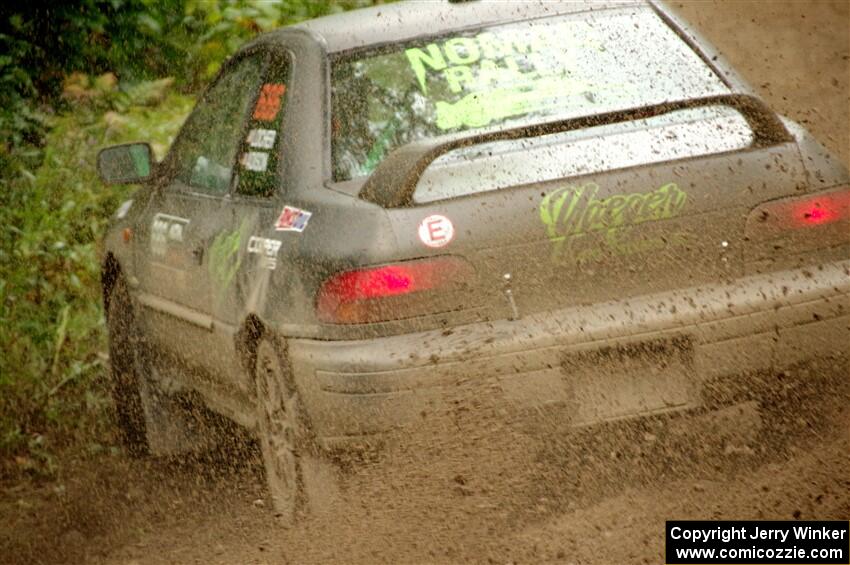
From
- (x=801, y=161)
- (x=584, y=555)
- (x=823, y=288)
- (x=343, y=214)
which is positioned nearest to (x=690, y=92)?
(x=801, y=161)

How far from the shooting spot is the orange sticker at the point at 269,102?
5.87 meters

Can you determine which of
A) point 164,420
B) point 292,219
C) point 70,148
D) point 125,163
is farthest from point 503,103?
point 70,148

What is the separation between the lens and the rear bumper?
4816 millimetres

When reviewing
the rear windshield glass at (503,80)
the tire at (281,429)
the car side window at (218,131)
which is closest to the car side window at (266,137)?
the car side window at (218,131)

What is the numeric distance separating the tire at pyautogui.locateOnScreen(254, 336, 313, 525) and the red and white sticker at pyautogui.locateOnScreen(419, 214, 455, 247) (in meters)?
0.66

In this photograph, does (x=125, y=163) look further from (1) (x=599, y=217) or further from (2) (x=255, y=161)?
(1) (x=599, y=217)

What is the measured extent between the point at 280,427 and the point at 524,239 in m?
1.20

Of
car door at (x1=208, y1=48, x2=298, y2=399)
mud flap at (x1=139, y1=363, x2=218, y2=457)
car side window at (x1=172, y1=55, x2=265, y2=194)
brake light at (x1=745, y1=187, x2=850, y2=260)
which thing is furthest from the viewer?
mud flap at (x1=139, y1=363, x2=218, y2=457)

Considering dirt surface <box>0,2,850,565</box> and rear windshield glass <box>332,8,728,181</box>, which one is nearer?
dirt surface <box>0,2,850,565</box>

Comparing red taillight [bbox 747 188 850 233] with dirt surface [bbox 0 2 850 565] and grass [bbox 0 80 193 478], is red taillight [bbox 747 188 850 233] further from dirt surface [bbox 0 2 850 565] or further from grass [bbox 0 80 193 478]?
grass [bbox 0 80 193 478]

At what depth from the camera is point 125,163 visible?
711 cm

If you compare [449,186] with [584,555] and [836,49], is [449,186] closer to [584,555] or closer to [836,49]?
[584,555]

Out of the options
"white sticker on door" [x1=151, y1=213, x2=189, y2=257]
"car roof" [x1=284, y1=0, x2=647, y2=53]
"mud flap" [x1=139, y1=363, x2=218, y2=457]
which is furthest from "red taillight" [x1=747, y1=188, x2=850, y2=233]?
"mud flap" [x1=139, y1=363, x2=218, y2=457]

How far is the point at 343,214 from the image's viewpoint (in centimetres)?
507
